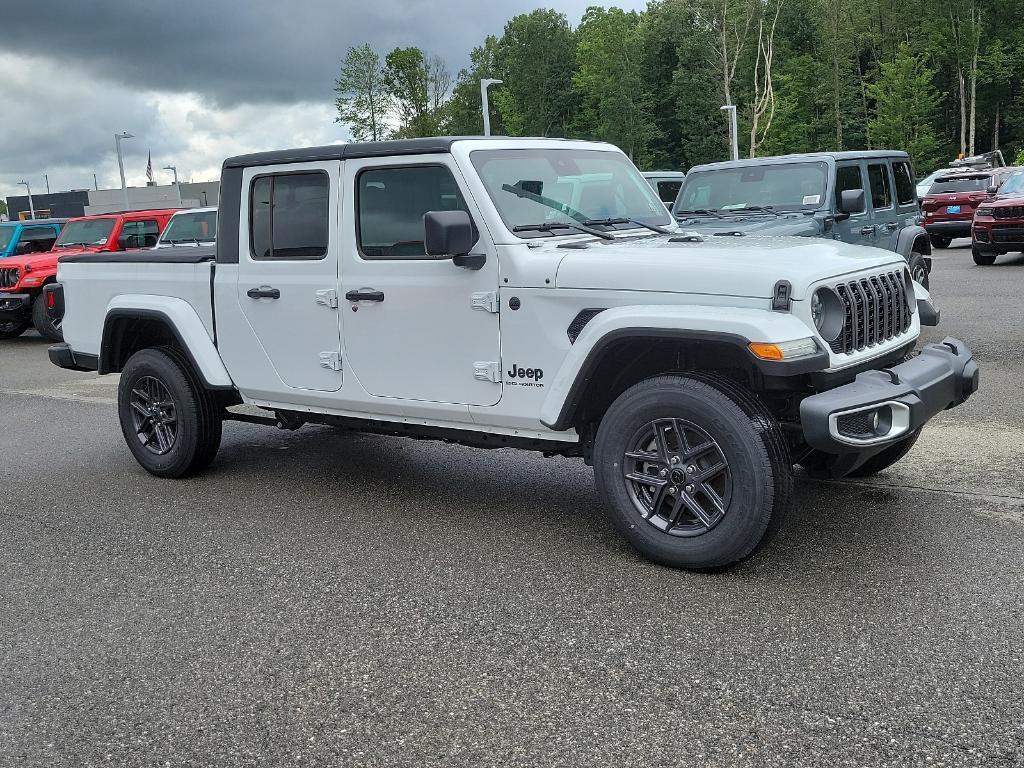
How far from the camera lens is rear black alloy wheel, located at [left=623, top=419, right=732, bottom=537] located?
4309 mm

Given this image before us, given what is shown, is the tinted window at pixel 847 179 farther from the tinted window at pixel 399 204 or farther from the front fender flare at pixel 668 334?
the front fender flare at pixel 668 334

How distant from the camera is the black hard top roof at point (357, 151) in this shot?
16.9 feet

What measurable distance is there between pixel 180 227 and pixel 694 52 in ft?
205

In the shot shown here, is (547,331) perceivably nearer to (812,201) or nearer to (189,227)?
(812,201)

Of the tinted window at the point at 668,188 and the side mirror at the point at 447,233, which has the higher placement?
the tinted window at the point at 668,188

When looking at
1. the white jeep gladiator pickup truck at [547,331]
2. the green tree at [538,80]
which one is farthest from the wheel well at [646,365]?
the green tree at [538,80]

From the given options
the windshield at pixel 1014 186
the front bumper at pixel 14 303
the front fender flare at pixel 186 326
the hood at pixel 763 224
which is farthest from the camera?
the windshield at pixel 1014 186

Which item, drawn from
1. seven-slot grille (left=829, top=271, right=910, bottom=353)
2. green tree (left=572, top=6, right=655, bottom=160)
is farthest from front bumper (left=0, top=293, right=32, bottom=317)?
green tree (left=572, top=6, right=655, bottom=160)

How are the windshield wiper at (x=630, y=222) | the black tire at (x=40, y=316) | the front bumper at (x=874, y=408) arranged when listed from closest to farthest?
the front bumper at (x=874, y=408) → the windshield wiper at (x=630, y=222) → the black tire at (x=40, y=316)

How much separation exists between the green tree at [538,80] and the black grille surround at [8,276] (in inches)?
2859

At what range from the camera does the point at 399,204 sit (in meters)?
5.27

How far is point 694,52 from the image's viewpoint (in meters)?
71.6

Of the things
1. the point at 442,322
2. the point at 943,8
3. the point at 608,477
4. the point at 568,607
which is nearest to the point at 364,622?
the point at 568,607

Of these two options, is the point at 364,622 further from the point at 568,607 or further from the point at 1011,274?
the point at 1011,274
